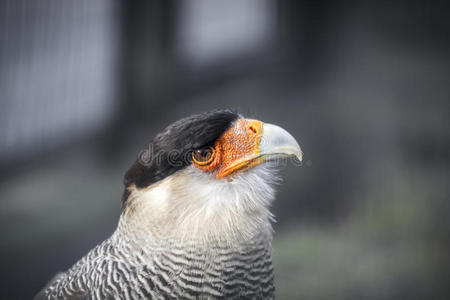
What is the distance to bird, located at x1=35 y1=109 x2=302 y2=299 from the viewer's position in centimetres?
103

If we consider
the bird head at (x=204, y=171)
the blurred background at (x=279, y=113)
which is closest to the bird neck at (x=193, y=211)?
the bird head at (x=204, y=171)

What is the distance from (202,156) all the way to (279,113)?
178 cm

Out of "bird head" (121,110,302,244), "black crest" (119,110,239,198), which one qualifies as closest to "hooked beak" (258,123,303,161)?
"bird head" (121,110,302,244)

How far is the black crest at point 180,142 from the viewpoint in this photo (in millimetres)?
1016

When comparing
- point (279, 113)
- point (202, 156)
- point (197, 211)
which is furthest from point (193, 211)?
point (279, 113)

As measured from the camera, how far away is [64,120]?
241 centimetres

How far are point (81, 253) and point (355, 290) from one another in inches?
60.8

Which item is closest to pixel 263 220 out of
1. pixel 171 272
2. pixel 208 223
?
pixel 208 223

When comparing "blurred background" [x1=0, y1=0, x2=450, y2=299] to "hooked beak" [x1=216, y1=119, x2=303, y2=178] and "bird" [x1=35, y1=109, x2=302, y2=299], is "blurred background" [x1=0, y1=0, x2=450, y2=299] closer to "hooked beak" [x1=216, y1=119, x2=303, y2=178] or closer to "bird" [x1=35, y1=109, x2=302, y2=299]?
"bird" [x1=35, y1=109, x2=302, y2=299]

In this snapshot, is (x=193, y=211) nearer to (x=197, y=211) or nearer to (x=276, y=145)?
(x=197, y=211)

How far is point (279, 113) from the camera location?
275 centimetres

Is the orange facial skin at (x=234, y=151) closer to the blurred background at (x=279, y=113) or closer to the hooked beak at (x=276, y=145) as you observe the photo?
the hooked beak at (x=276, y=145)

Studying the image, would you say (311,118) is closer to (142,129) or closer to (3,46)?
(142,129)

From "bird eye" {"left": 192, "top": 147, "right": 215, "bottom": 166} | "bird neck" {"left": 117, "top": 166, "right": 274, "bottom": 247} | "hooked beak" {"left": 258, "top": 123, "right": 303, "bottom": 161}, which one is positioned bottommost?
"bird neck" {"left": 117, "top": 166, "right": 274, "bottom": 247}
